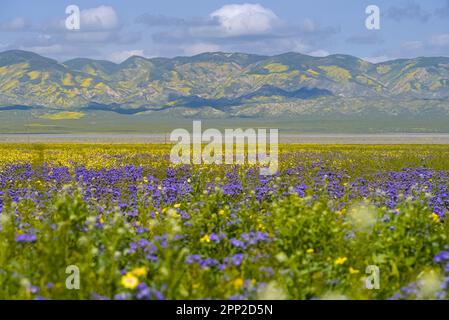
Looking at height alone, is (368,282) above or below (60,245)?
below

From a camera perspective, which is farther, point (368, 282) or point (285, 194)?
point (285, 194)

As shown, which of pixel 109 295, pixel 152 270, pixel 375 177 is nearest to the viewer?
pixel 109 295

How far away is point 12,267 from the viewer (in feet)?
21.1

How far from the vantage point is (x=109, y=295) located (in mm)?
5930

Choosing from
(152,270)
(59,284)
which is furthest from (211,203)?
(59,284)

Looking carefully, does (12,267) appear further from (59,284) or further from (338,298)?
(338,298)

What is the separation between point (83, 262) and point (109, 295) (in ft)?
2.31

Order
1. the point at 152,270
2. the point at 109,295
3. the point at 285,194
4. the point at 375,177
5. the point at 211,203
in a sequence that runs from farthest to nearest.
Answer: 1. the point at 375,177
2. the point at 285,194
3. the point at 211,203
4. the point at 152,270
5. the point at 109,295
